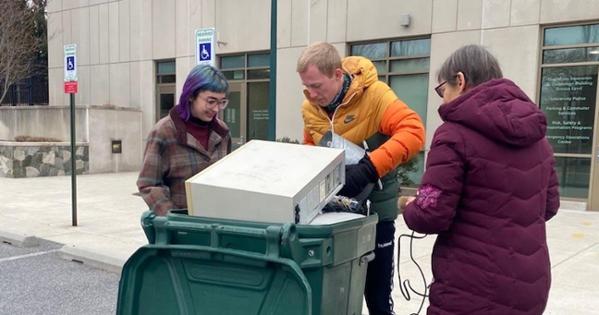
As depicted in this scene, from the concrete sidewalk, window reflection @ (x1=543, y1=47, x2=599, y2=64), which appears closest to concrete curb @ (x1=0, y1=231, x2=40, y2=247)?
the concrete sidewalk

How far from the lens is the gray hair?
203 cm

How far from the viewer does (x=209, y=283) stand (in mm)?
1928

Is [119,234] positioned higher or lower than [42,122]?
lower

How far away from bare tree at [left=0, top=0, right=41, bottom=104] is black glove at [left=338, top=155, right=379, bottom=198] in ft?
61.6

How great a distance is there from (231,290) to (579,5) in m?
8.56

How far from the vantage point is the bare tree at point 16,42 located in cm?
1794

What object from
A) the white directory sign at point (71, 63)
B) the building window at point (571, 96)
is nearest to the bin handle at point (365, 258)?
the white directory sign at point (71, 63)

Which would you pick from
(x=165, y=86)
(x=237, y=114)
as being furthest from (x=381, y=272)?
(x=165, y=86)

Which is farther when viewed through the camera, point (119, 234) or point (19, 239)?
point (119, 234)

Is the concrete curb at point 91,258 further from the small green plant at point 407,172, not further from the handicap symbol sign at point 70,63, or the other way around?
the small green plant at point 407,172

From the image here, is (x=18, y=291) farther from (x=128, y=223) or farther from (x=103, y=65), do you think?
(x=103, y=65)

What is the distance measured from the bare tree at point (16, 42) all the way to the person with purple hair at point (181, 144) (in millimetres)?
17929

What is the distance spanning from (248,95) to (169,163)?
1071 centimetres

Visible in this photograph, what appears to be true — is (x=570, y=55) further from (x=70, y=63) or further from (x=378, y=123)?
(x=70, y=63)
